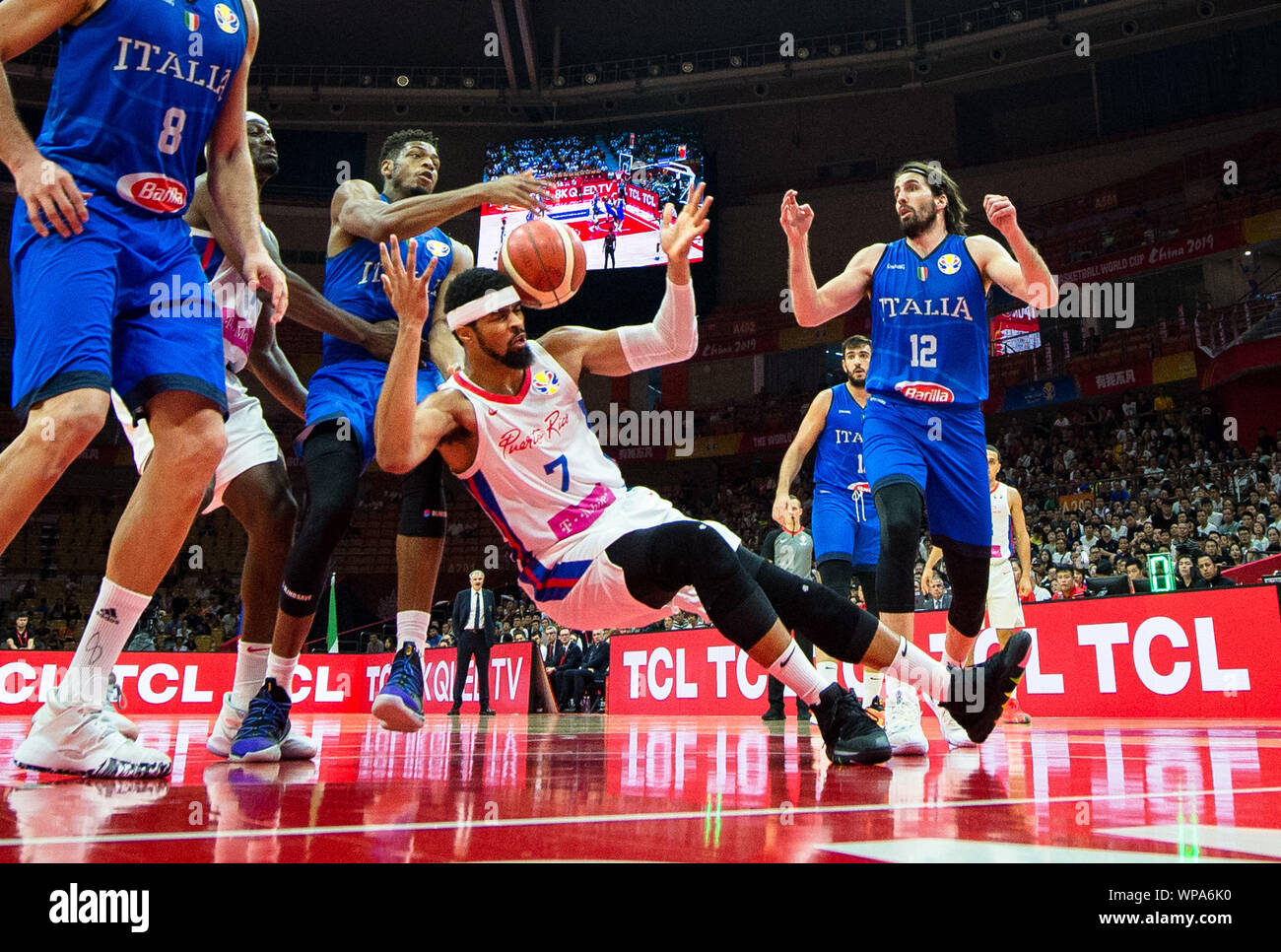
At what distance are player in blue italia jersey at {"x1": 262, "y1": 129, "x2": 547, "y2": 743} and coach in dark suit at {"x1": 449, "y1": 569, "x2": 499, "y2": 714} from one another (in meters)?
7.64

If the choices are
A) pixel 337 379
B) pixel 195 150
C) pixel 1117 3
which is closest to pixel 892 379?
pixel 337 379

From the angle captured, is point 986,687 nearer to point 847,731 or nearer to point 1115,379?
point 847,731

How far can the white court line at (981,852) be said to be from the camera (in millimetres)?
1246

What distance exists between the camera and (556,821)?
5.60 ft

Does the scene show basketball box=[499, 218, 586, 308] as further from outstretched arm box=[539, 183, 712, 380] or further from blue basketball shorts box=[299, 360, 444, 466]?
blue basketball shorts box=[299, 360, 444, 466]

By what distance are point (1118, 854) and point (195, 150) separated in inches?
108

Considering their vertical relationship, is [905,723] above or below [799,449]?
below

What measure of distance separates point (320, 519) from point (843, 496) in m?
3.80

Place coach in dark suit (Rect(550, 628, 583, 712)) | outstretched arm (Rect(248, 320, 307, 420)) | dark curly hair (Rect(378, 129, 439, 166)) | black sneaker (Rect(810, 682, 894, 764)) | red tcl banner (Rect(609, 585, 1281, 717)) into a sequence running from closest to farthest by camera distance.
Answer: black sneaker (Rect(810, 682, 894, 764)) → outstretched arm (Rect(248, 320, 307, 420)) → dark curly hair (Rect(378, 129, 439, 166)) → red tcl banner (Rect(609, 585, 1281, 717)) → coach in dark suit (Rect(550, 628, 583, 712))

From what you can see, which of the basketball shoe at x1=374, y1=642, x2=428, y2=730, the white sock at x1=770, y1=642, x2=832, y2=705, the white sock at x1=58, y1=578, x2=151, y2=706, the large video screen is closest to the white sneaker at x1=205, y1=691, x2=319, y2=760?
the basketball shoe at x1=374, y1=642, x2=428, y2=730

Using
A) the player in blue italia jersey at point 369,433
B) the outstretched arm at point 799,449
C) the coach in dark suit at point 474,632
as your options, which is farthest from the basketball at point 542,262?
the coach in dark suit at point 474,632

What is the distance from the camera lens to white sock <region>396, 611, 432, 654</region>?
11.3 ft

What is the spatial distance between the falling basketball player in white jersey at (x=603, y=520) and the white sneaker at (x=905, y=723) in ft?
1.53

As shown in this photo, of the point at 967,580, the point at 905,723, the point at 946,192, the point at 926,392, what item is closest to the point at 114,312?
the point at 905,723
